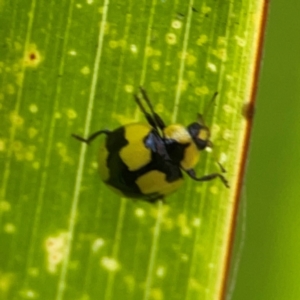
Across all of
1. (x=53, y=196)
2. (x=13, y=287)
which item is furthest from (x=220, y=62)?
(x=13, y=287)

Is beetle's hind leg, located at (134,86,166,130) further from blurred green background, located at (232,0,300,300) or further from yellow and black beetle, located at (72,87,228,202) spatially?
blurred green background, located at (232,0,300,300)

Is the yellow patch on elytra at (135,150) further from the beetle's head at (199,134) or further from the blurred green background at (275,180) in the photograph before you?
the blurred green background at (275,180)

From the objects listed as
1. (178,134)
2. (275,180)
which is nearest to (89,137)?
(178,134)

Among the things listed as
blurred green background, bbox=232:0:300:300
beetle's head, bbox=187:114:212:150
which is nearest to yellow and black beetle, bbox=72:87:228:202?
beetle's head, bbox=187:114:212:150

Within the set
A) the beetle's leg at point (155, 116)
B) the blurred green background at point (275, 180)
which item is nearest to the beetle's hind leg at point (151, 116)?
the beetle's leg at point (155, 116)

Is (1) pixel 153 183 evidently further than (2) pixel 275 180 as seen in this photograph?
No

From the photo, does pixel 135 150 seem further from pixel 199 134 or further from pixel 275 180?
pixel 275 180

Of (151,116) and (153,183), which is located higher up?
(151,116)
